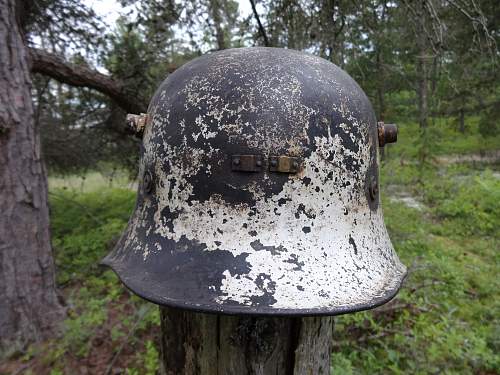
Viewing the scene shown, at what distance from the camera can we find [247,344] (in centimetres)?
118

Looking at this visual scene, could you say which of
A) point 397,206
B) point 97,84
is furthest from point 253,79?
point 397,206

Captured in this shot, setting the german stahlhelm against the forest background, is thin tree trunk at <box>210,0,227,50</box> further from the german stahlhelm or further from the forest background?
the german stahlhelm

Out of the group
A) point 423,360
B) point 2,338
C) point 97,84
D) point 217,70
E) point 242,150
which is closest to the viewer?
point 242,150

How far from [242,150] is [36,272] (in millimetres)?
2309

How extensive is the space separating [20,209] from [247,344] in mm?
2049

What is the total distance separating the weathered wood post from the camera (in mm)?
930

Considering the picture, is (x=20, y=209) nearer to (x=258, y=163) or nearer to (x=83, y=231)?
(x=258, y=163)

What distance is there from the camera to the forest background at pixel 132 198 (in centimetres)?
242

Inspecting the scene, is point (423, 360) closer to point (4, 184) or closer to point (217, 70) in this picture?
point (217, 70)

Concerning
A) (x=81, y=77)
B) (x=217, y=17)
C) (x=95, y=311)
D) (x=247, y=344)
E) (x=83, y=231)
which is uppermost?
(x=217, y=17)

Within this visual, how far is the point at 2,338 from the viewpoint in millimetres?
2449

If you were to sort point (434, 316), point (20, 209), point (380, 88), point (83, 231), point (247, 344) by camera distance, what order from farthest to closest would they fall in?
point (380, 88), point (83, 231), point (434, 316), point (20, 209), point (247, 344)

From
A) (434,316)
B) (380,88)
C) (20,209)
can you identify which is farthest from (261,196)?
(380,88)

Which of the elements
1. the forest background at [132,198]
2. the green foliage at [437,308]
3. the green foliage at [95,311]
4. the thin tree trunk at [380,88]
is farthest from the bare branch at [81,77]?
the thin tree trunk at [380,88]
